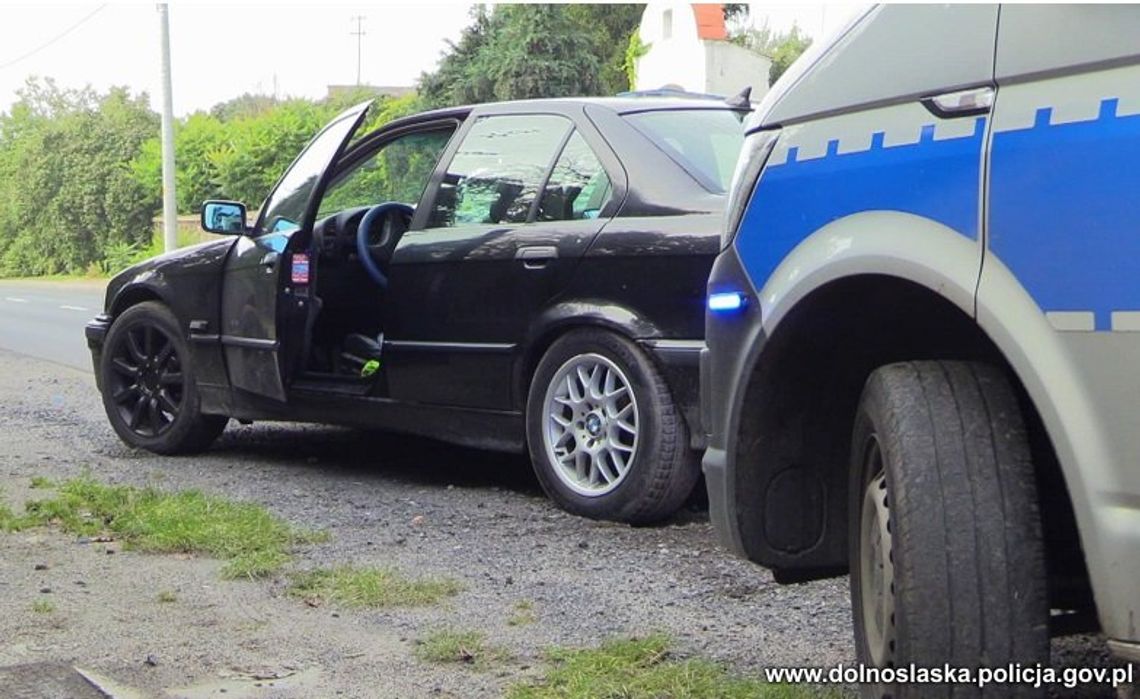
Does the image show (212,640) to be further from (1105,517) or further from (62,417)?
(62,417)

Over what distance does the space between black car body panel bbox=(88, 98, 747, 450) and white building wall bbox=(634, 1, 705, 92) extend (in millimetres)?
32415

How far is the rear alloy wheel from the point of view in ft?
25.6

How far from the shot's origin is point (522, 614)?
470 centimetres

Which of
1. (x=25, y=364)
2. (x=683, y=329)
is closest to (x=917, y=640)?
(x=683, y=329)

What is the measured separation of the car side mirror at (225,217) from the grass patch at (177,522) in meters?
1.42

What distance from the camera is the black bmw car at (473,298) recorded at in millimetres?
5867

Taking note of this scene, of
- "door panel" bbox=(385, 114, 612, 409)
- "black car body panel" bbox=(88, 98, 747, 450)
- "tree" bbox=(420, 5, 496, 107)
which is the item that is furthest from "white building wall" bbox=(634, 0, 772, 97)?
"door panel" bbox=(385, 114, 612, 409)

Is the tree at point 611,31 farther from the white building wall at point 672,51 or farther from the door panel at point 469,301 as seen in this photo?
the door panel at point 469,301

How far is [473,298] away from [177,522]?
60.2 inches

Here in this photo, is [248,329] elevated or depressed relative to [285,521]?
elevated

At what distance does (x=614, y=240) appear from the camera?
5984mm

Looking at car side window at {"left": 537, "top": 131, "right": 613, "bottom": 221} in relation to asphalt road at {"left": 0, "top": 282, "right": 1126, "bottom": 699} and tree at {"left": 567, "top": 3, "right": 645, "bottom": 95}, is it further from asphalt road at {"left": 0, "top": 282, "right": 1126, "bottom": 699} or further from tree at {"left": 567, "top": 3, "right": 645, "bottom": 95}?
tree at {"left": 567, "top": 3, "right": 645, "bottom": 95}

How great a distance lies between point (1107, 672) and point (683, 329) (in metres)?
2.41

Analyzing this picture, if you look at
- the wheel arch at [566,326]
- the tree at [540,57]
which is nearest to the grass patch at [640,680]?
the wheel arch at [566,326]
